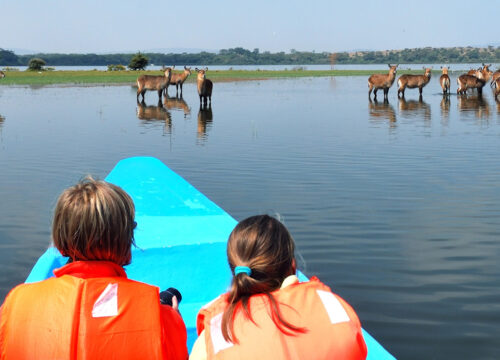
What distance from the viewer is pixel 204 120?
21859mm

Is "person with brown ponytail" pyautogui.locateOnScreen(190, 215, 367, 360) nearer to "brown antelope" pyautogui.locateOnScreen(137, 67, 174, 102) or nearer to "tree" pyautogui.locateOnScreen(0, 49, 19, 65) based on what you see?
"brown antelope" pyautogui.locateOnScreen(137, 67, 174, 102)

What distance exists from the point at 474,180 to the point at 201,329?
873 cm

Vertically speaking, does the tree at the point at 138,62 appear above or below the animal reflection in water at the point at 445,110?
above

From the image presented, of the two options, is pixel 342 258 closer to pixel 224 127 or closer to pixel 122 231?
pixel 122 231

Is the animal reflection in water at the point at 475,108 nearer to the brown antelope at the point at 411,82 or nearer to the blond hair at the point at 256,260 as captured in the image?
the brown antelope at the point at 411,82

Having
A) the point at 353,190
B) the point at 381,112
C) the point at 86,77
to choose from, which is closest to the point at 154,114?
the point at 381,112

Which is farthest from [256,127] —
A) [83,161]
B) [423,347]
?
[423,347]

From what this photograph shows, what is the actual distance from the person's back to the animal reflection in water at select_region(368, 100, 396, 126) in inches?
701

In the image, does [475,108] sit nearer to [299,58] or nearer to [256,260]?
[256,260]

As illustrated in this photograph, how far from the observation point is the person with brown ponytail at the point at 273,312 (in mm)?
2518

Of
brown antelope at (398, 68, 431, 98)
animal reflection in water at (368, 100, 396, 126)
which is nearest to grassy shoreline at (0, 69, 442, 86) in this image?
brown antelope at (398, 68, 431, 98)

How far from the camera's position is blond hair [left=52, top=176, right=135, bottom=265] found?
271cm

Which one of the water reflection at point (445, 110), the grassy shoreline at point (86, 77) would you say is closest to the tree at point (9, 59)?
the grassy shoreline at point (86, 77)

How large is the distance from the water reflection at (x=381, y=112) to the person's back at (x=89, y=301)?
688 inches
